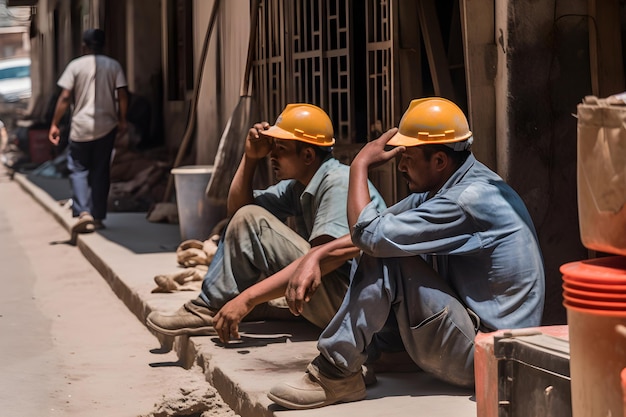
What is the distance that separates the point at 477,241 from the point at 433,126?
47cm

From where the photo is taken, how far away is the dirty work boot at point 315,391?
4.26 meters

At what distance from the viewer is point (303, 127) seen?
5.37 m

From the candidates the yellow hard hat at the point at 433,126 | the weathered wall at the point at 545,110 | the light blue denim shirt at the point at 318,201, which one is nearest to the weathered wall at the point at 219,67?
the light blue denim shirt at the point at 318,201

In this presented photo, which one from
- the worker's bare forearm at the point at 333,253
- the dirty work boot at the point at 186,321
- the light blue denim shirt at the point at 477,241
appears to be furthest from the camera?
the dirty work boot at the point at 186,321

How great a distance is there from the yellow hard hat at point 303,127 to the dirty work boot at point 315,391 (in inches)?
54.3

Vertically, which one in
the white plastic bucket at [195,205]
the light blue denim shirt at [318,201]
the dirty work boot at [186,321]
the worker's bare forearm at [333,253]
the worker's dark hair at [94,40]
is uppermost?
the worker's dark hair at [94,40]

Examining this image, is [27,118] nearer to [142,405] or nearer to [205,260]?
[205,260]

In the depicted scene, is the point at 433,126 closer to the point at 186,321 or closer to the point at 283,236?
the point at 283,236

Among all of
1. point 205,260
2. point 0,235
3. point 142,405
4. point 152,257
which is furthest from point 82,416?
point 0,235

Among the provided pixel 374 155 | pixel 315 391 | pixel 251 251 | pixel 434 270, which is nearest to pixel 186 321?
pixel 251 251

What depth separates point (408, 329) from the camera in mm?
4277

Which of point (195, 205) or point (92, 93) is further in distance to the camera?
point (92, 93)

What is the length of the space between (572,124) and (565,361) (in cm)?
244

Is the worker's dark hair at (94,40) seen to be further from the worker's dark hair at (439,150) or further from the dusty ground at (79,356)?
the worker's dark hair at (439,150)
